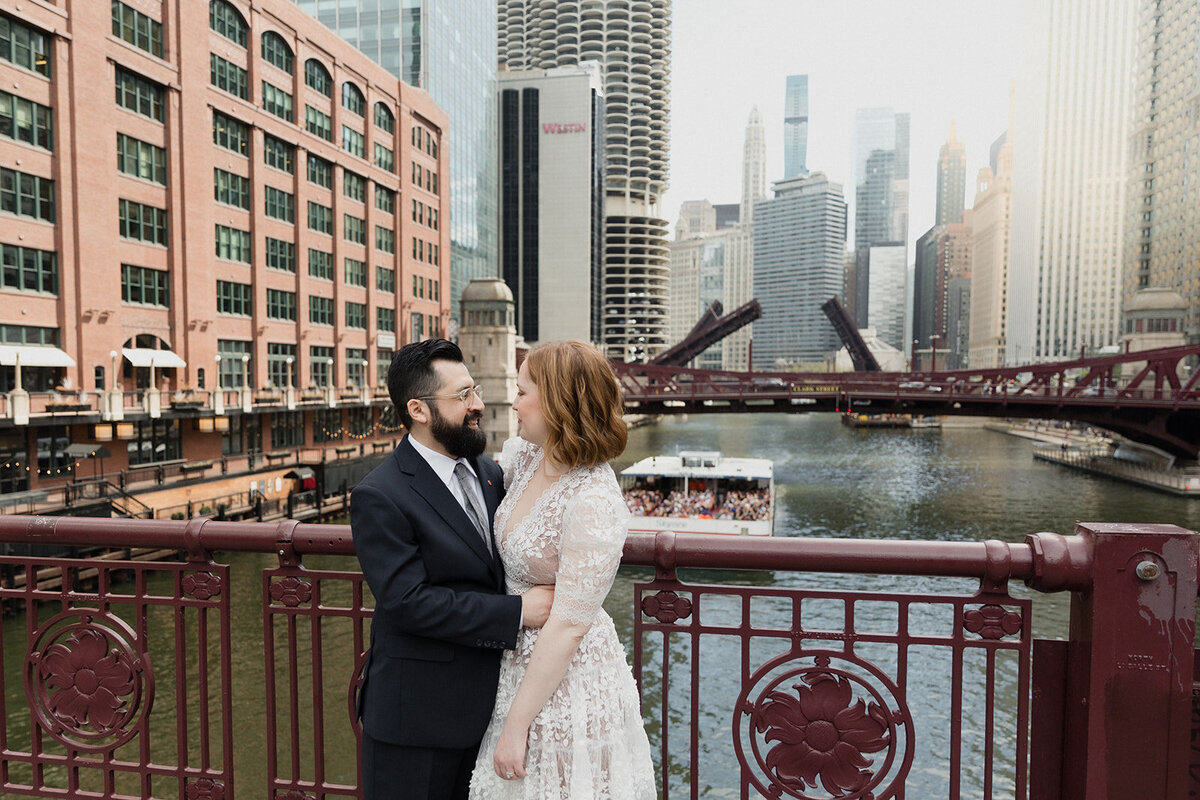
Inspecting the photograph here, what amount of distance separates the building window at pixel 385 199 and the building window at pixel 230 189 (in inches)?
429

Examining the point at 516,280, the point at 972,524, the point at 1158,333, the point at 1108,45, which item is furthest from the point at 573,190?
the point at 1108,45

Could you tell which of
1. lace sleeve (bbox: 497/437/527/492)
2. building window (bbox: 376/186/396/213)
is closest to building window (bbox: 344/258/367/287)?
building window (bbox: 376/186/396/213)

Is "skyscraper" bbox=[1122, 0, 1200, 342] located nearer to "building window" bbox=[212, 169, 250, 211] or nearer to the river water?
the river water

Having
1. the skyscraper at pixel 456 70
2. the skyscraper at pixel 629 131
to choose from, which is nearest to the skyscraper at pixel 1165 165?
the skyscraper at pixel 629 131

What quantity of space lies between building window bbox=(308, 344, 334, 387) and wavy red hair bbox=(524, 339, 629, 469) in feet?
125

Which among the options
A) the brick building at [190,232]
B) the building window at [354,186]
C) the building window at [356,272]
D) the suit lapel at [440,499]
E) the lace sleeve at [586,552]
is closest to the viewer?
the lace sleeve at [586,552]

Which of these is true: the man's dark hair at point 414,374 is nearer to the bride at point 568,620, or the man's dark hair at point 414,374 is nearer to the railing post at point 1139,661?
the bride at point 568,620

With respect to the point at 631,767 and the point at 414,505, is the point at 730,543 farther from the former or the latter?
the point at 414,505

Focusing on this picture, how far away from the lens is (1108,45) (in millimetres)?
126625

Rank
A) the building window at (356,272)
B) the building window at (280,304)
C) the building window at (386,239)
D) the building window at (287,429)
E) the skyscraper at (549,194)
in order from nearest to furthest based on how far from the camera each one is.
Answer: the building window at (287,429) < the building window at (280,304) < the building window at (356,272) < the building window at (386,239) < the skyscraper at (549,194)

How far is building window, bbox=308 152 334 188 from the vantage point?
38188 millimetres

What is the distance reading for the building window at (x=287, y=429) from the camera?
35000mm

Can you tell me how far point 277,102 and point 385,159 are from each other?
951cm

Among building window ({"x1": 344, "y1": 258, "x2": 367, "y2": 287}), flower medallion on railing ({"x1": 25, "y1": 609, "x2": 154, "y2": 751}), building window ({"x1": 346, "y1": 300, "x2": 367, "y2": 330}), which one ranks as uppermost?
building window ({"x1": 344, "y1": 258, "x2": 367, "y2": 287})
